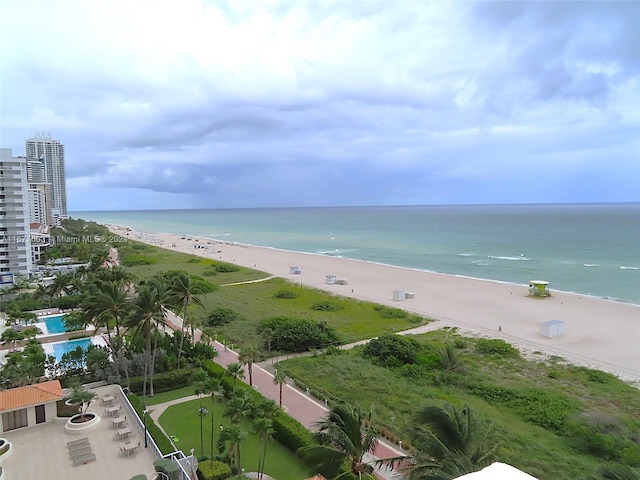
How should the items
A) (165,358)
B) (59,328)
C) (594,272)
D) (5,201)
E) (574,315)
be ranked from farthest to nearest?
(594,272), (5,201), (574,315), (59,328), (165,358)

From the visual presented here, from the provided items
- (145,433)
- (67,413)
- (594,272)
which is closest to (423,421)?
(145,433)

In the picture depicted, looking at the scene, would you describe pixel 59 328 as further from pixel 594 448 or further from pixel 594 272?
pixel 594 272

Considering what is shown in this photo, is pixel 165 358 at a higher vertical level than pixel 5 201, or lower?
lower

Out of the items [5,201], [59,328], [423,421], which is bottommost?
[59,328]

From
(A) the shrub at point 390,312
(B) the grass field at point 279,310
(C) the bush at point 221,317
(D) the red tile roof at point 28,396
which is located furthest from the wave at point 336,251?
(D) the red tile roof at point 28,396

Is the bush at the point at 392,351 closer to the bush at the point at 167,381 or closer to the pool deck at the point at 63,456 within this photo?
the bush at the point at 167,381
